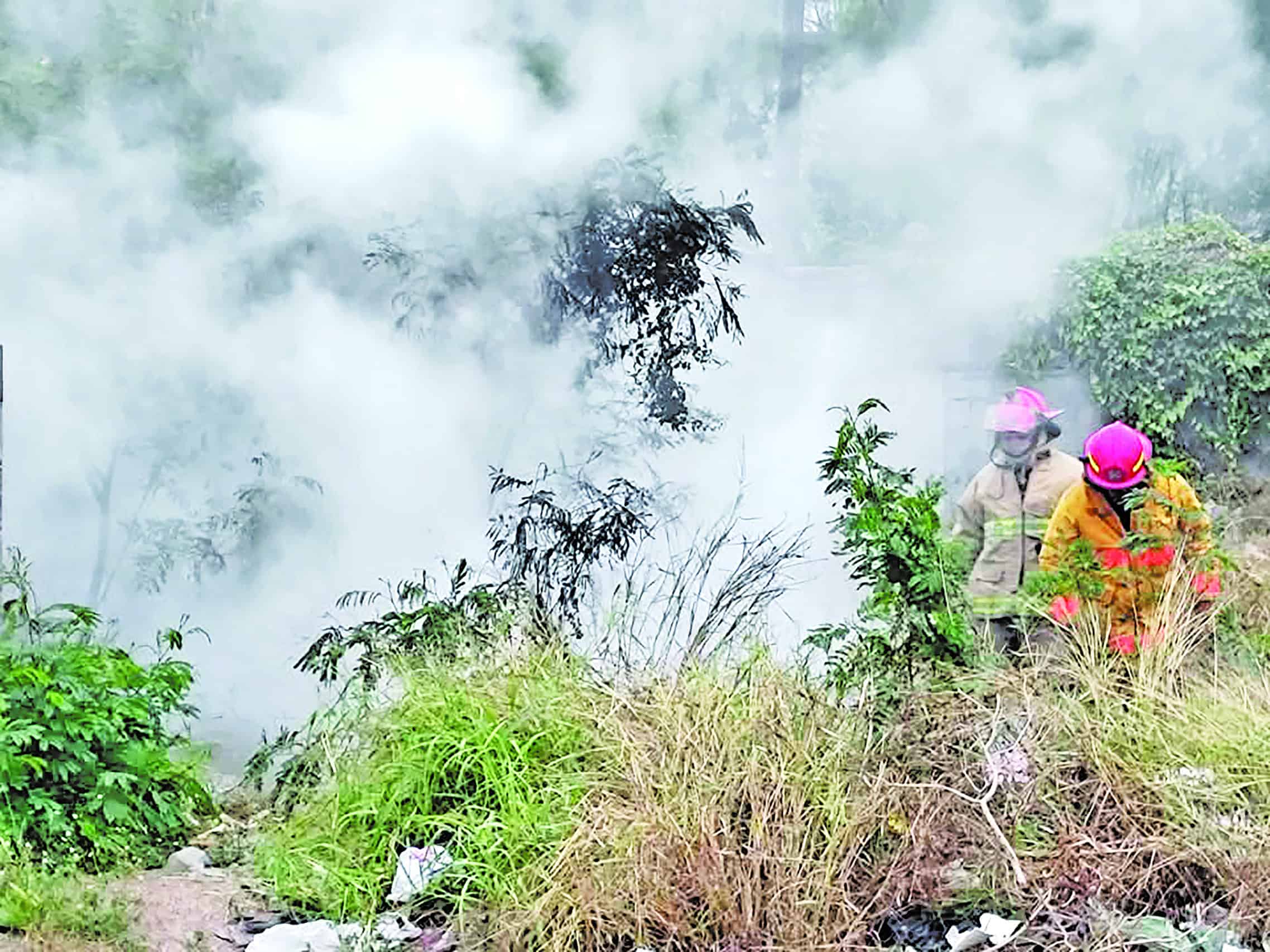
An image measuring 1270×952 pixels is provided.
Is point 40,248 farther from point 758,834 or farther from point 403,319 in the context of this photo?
point 758,834

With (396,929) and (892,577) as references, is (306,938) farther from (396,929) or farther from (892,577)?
(892,577)

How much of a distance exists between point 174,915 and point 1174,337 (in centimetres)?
430

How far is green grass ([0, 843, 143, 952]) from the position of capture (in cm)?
331

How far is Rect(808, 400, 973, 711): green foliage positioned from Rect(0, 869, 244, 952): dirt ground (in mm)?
1491

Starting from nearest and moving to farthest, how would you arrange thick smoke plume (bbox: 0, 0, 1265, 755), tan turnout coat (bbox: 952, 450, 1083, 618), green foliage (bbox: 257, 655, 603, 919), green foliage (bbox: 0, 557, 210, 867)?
green foliage (bbox: 257, 655, 603, 919) → green foliage (bbox: 0, 557, 210, 867) → tan turnout coat (bbox: 952, 450, 1083, 618) → thick smoke plume (bbox: 0, 0, 1265, 755)

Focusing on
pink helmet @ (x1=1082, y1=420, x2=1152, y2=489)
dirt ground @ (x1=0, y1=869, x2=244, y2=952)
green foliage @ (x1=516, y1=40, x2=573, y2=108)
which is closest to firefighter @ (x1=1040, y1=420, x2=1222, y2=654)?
pink helmet @ (x1=1082, y1=420, x2=1152, y2=489)

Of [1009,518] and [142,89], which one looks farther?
[142,89]

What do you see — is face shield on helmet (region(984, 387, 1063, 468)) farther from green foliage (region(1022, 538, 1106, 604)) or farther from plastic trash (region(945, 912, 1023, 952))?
plastic trash (region(945, 912, 1023, 952))

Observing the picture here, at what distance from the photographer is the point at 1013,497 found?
4.73m

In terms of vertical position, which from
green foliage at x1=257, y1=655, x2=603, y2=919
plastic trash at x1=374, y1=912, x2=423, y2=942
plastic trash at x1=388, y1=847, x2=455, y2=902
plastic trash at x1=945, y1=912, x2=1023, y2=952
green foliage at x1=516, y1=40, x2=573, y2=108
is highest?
green foliage at x1=516, y1=40, x2=573, y2=108

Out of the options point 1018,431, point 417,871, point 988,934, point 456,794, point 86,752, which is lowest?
point 988,934

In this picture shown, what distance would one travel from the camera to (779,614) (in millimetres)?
4746

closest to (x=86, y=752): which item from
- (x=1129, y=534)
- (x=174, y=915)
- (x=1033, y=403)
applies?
(x=174, y=915)

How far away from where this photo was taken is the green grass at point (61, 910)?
3307 millimetres
